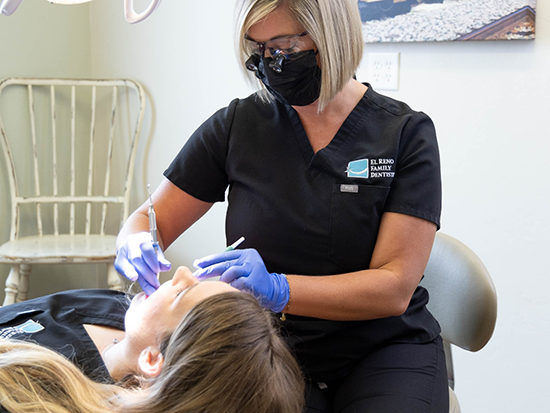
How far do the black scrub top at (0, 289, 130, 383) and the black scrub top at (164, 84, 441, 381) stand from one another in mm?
353

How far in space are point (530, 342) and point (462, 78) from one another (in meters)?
0.85

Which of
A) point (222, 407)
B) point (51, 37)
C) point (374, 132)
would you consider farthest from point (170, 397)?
point (51, 37)

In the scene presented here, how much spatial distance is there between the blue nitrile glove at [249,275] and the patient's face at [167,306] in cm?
3

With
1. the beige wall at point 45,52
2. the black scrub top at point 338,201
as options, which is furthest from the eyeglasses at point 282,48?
the beige wall at point 45,52

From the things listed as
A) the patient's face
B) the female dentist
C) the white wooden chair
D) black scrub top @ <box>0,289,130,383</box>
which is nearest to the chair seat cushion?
the white wooden chair

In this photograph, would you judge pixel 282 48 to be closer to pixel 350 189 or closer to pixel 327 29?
pixel 327 29

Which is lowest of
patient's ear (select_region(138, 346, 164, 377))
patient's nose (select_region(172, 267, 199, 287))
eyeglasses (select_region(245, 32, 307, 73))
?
patient's ear (select_region(138, 346, 164, 377))

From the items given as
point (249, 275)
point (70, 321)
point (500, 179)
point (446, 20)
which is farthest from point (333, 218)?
point (446, 20)

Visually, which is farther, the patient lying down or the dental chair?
the dental chair

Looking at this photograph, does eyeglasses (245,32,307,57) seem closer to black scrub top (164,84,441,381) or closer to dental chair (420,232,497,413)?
black scrub top (164,84,441,381)

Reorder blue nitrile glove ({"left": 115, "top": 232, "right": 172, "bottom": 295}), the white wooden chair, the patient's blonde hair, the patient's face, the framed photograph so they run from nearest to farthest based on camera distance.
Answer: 1. the patient's blonde hair
2. the patient's face
3. blue nitrile glove ({"left": 115, "top": 232, "right": 172, "bottom": 295})
4. the framed photograph
5. the white wooden chair

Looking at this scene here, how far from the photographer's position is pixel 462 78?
5.71 ft

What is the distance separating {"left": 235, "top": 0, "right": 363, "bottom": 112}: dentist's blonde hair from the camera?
115 centimetres

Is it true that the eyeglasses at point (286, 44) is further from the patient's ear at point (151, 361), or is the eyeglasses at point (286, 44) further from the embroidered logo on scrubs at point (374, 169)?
the patient's ear at point (151, 361)
